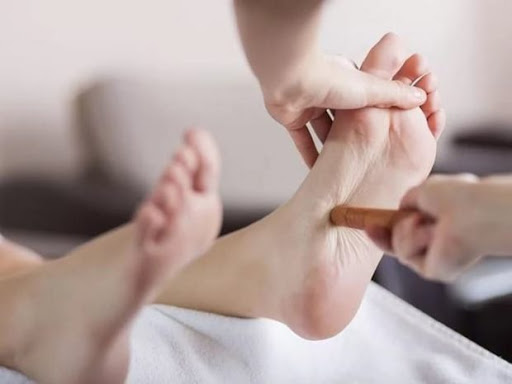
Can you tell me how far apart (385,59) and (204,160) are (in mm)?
276

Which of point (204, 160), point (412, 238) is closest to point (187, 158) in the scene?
point (204, 160)

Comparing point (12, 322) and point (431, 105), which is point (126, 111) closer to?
point (431, 105)

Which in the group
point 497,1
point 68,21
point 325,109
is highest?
point 325,109

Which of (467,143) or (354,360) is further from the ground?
(354,360)

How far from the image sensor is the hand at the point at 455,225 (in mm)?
488

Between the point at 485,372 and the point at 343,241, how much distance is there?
162mm

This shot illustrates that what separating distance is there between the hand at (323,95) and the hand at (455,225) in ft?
0.40

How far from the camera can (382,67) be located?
0.69 m

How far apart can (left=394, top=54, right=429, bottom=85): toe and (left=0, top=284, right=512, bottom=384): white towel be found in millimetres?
203

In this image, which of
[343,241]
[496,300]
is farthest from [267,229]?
[496,300]

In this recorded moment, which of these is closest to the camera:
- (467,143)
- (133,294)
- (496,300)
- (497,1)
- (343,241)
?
(133,294)

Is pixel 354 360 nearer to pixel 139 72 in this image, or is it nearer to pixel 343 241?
pixel 343 241

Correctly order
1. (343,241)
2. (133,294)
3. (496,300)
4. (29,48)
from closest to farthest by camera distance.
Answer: (133,294)
(343,241)
(496,300)
(29,48)

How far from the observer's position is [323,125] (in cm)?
71
